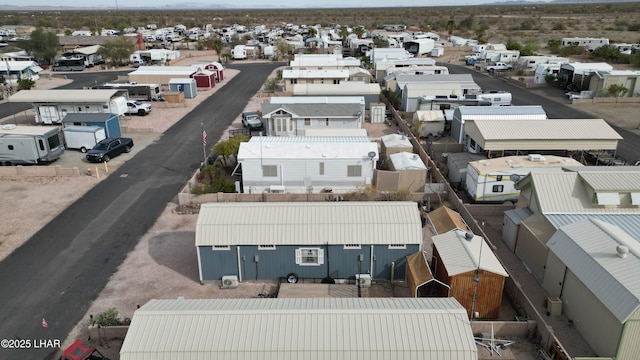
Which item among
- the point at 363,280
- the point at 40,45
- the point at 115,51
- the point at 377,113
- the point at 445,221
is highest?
the point at 40,45

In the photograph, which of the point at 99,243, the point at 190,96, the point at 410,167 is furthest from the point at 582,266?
the point at 190,96

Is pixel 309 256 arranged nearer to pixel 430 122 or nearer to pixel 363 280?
pixel 363 280

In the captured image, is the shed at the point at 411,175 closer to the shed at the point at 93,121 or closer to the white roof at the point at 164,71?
the shed at the point at 93,121

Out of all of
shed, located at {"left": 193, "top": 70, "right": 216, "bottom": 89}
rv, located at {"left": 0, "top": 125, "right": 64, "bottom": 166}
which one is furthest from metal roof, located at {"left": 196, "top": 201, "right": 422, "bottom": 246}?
shed, located at {"left": 193, "top": 70, "right": 216, "bottom": 89}

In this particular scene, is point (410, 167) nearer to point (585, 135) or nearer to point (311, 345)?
point (585, 135)

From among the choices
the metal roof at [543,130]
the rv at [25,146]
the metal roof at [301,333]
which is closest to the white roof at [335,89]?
the metal roof at [543,130]

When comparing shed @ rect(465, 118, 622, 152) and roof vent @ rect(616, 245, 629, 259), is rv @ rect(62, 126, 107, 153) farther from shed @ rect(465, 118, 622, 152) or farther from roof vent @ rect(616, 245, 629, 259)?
roof vent @ rect(616, 245, 629, 259)

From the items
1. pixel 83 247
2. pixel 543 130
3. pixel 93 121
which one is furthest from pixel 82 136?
pixel 543 130

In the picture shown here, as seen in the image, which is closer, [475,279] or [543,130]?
[475,279]
